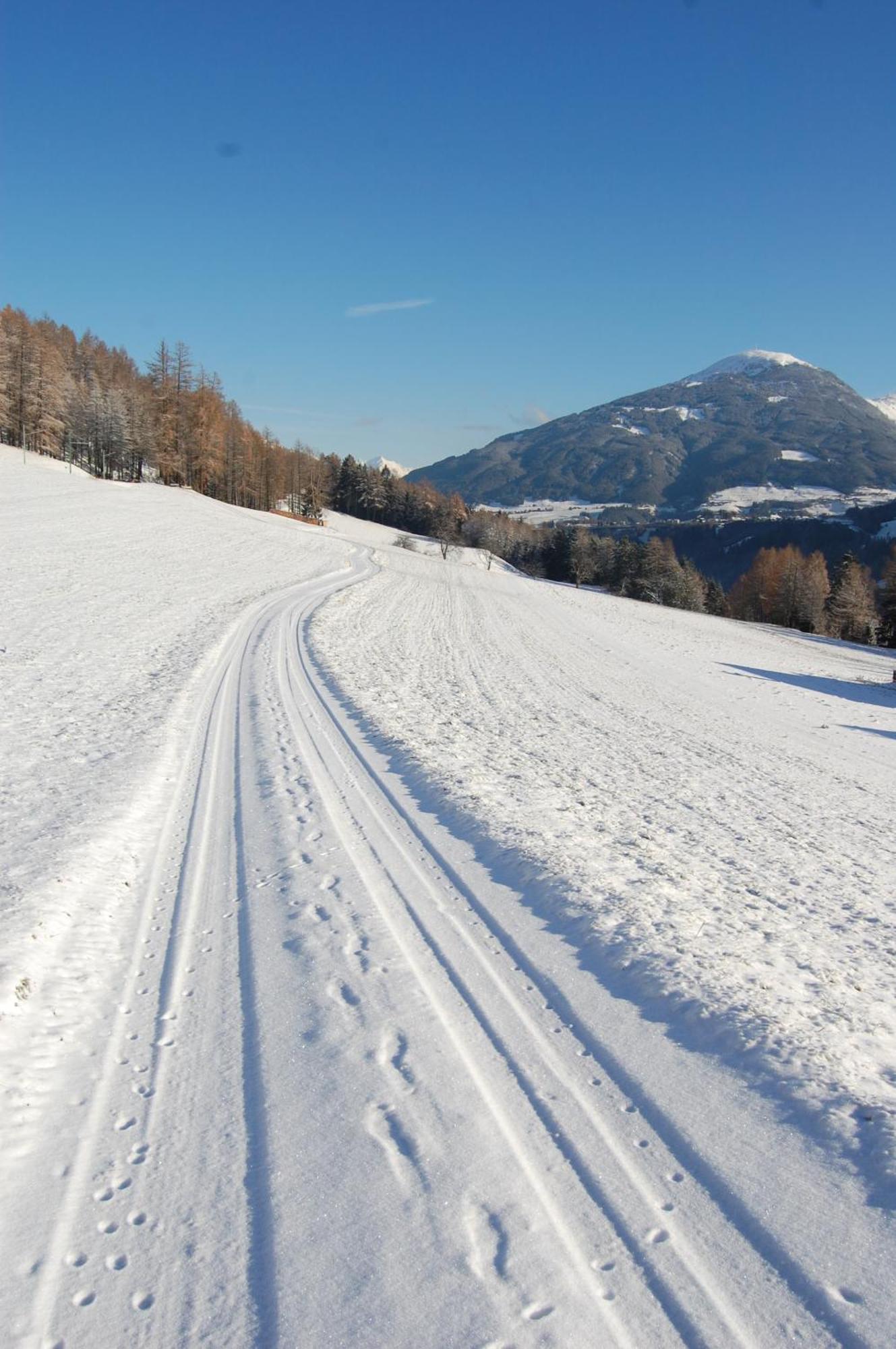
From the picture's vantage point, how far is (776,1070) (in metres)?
4.82

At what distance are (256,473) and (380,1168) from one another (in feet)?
315

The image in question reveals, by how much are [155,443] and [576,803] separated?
7472 cm

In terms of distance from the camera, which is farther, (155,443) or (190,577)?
(155,443)

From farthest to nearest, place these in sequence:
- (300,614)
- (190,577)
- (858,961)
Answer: (190,577) < (300,614) < (858,961)

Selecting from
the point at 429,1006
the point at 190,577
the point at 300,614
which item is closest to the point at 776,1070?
the point at 429,1006

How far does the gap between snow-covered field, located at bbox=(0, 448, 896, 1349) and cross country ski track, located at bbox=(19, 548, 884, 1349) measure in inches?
0.7

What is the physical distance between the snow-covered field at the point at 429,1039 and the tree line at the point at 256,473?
6550cm

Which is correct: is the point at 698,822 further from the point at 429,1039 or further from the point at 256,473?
the point at 256,473

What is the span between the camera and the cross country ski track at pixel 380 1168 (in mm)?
3105

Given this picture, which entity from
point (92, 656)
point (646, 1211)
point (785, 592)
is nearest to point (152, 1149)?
point (646, 1211)

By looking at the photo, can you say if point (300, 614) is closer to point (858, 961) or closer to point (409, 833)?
point (409, 833)

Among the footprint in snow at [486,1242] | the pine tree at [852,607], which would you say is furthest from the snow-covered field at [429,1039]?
the pine tree at [852,607]

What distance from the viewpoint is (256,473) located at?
9262 centimetres

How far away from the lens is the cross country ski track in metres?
3.11
